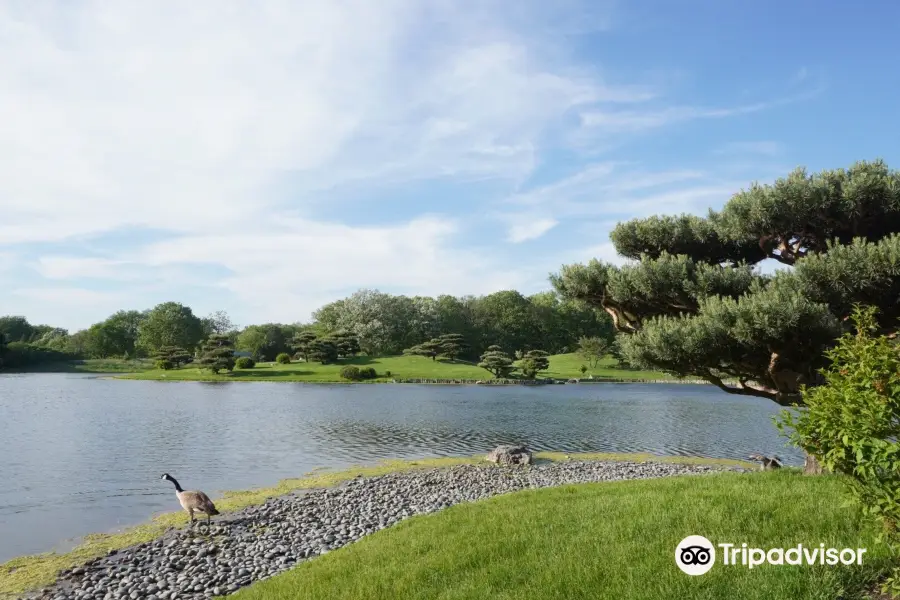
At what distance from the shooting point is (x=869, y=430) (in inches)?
168

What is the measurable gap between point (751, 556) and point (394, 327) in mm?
91524

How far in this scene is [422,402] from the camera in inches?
1857

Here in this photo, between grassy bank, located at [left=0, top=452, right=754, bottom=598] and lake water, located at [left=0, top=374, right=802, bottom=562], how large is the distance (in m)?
0.95

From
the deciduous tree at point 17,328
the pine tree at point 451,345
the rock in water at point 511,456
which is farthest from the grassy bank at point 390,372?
the deciduous tree at point 17,328

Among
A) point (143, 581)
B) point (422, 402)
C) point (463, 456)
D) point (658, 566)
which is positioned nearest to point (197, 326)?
point (422, 402)

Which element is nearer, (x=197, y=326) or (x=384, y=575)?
(x=384, y=575)

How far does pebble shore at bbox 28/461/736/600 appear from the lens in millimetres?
9812

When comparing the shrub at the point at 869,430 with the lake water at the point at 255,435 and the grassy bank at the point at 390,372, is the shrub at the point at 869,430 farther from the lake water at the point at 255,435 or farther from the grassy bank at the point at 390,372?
the grassy bank at the point at 390,372

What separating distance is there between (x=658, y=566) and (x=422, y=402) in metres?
42.1

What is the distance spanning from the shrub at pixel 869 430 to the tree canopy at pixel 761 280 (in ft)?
17.9

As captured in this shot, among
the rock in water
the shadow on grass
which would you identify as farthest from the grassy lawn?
the shadow on grass

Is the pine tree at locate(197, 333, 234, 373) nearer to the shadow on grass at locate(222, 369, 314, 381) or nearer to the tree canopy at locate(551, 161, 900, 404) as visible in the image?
the shadow on grass at locate(222, 369, 314, 381)

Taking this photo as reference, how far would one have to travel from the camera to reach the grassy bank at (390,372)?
7275 centimetres

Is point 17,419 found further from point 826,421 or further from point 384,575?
point 826,421
